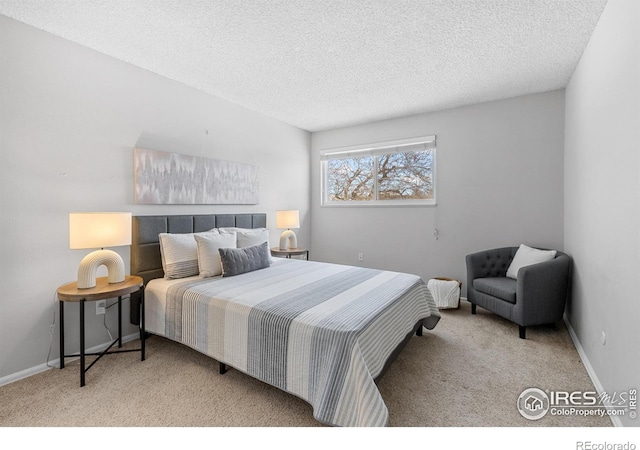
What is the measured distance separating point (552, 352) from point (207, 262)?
3.10 metres

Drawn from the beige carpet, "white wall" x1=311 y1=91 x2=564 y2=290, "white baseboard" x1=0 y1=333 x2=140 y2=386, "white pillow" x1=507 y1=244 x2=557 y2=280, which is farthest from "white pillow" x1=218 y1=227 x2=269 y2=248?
"white pillow" x1=507 y1=244 x2=557 y2=280

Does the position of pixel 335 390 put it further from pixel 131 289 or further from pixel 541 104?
pixel 541 104

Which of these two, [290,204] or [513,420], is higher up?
[290,204]

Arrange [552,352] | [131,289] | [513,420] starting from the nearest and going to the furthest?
[513,420] → [131,289] → [552,352]

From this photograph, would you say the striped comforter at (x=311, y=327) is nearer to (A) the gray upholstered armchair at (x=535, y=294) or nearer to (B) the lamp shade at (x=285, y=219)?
(A) the gray upholstered armchair at (x=535, y=294)

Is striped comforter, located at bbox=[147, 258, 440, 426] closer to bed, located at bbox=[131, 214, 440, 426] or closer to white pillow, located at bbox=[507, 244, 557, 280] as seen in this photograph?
bed, located at bbox=[131, 214, 440, 426]

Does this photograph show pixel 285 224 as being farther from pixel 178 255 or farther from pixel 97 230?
pixel 97 230

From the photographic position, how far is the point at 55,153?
2.32m

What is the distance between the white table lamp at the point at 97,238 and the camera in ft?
6.84

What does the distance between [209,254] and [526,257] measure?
325 centimetres

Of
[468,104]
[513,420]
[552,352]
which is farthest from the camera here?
[468,104]

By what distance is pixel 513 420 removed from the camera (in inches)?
68.0

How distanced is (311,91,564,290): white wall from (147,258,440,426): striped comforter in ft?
5.15

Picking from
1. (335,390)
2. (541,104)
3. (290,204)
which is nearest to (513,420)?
(335,390)
